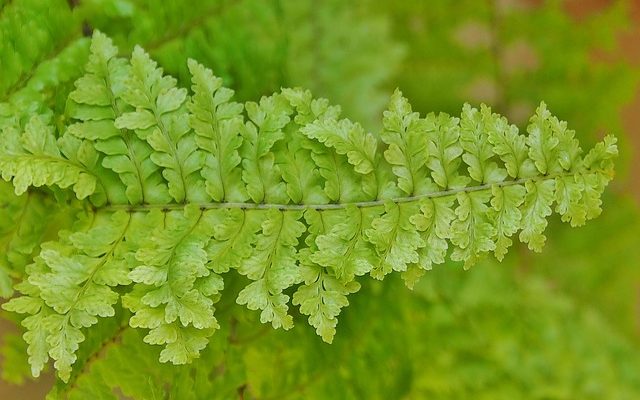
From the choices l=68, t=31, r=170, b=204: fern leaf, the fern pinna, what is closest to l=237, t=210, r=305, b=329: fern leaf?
the fern pinna

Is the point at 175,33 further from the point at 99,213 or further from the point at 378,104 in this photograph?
the point at 378,104

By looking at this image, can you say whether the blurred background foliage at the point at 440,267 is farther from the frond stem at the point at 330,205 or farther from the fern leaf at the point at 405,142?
the fern leaf at the point at 405,142

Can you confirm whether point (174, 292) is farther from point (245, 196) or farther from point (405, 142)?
point (405, 142)

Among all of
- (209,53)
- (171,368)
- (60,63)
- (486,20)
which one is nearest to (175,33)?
(209,53)

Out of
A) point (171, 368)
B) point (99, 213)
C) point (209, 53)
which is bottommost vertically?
point (171, 368)

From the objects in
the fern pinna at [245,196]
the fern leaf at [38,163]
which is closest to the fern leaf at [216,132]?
the fern pinna at [245,196]

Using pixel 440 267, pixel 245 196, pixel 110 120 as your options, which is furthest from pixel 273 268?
pixel 440 267
